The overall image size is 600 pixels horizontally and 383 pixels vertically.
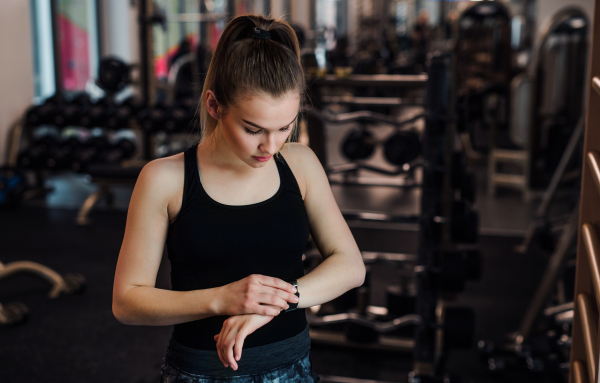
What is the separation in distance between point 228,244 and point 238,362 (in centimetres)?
21

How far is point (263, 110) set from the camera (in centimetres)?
88

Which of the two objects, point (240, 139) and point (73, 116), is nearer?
point (240, 139)

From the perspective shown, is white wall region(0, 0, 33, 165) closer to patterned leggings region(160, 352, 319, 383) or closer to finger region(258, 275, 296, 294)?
patterned leggings region(160, 352, 319, 383)

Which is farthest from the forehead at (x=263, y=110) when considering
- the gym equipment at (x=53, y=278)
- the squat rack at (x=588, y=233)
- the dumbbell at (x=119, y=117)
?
the dumbbell at (x=119, y=117)

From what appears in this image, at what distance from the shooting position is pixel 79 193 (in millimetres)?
5301

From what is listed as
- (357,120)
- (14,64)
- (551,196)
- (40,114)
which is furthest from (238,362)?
(14,64)

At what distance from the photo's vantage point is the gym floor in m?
2.31

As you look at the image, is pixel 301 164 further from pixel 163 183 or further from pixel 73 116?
pixel 73 116

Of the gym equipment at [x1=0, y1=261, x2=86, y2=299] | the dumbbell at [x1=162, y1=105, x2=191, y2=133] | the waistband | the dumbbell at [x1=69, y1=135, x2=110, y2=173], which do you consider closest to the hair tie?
the waistband

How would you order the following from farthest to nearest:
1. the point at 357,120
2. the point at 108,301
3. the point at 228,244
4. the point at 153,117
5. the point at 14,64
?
the point at 14,64 < the point at 153,117 < the point at 108,301 < the point at 357,120 < the point at 228,244

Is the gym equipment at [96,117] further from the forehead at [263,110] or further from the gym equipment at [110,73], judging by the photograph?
the forehead at [263,110]

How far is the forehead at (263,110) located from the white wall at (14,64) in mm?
4861

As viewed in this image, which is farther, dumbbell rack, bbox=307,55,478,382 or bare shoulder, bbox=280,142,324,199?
dumbbell rack, bbox=307,55,478,382

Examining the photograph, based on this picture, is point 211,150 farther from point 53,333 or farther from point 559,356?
point 53,333
